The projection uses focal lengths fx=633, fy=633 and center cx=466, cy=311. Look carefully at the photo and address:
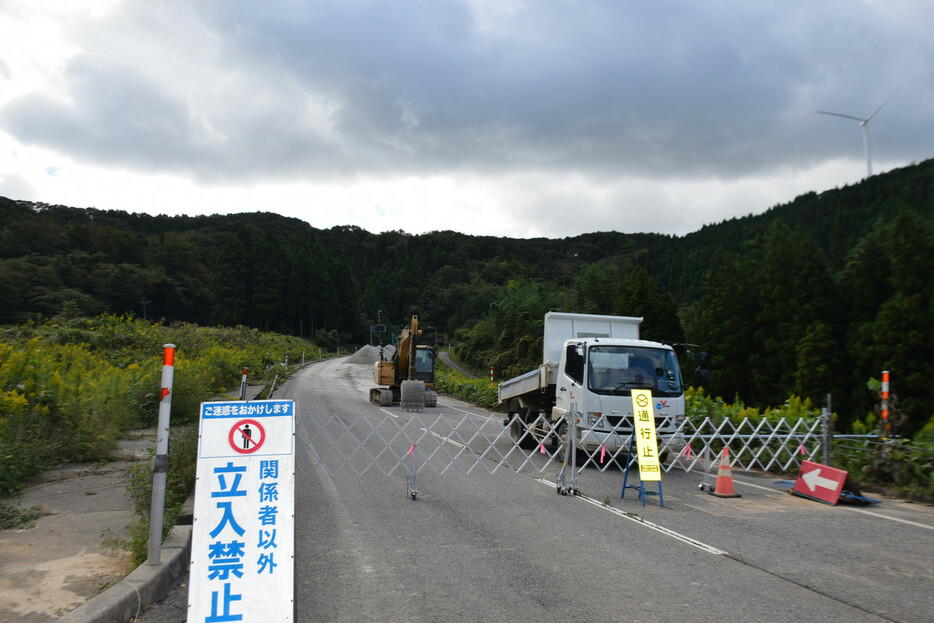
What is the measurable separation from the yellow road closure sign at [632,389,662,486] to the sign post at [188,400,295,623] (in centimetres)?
624

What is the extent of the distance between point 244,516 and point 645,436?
22.5ft

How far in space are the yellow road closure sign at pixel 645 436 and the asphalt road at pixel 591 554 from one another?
0.50 meters

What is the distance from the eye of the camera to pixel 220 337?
44.5 metres

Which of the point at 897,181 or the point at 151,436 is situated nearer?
the point at 151,436

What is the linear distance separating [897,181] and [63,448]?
7648 centimetres

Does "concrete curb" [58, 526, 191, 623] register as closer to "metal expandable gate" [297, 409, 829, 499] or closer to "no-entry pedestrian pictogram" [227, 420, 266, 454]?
"no-entry pedestrian pictogram" [227, 420, 266, 454]

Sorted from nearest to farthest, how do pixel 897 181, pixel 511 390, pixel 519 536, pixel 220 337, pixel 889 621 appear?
1. pixel 889 621
2. pixel 519 536
3. pixel 511 390
4. pixel 220 337
5. pixel 897 181

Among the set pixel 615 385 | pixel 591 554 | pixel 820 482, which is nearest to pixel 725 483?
pixel 820 482

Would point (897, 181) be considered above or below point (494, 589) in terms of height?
above

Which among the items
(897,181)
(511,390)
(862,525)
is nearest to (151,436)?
(511,390)

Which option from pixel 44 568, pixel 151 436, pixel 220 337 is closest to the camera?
pixel 44 568

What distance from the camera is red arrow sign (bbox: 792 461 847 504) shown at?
940cm

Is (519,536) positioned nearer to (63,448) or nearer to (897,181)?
(63,448)

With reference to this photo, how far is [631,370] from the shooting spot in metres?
12.3
